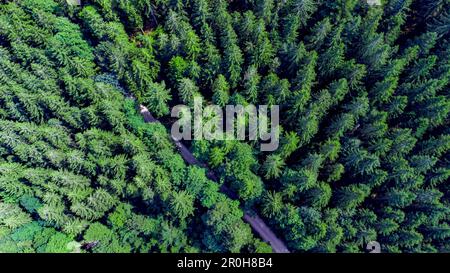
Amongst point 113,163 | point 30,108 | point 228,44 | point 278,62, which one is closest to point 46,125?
point 30,108

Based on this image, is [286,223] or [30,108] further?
[30,108]

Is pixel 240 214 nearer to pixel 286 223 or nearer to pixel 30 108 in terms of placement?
pixel 286 223

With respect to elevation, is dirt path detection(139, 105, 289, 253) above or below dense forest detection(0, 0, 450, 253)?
below

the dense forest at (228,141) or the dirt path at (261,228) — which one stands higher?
the dense forest at (228,141)

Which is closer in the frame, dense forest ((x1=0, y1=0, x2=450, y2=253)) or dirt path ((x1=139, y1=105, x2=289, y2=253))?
dense forest ((x1=0, y1=0, x2=450, y2=253))

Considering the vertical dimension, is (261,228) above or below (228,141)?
below

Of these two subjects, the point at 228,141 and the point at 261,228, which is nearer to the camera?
the point at 228,141

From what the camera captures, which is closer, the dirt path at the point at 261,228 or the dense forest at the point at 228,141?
the dense forest at the point at 228,141
